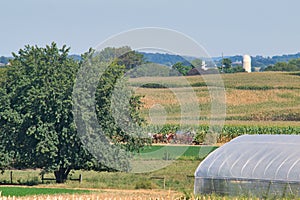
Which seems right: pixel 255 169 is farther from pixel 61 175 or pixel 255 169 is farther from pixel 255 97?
pixel 255 97

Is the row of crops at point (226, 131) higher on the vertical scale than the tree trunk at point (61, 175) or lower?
higher

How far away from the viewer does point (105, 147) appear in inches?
1517

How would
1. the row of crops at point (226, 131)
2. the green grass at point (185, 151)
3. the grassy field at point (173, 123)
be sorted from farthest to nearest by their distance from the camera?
the row of crops at point (226, 131) < the green grass at point (185, 151) < the grassy field at point (173, 123)

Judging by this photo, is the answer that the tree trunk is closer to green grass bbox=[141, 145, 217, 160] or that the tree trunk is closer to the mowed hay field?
green grass bbox=[141, 145, 217, 160]

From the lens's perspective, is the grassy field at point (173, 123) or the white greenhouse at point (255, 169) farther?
the grassy field at point (173, 123)

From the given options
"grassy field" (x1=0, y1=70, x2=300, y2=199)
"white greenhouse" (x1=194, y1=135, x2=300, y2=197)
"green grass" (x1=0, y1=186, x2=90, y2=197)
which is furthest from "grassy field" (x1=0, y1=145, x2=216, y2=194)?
"white greenhouse" (x1=194, y1=135, x2=300, y2=197)

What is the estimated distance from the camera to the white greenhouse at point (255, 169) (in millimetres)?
23812

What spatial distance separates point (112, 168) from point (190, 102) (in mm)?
5965

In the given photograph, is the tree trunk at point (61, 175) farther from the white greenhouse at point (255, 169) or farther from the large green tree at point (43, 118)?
the white greenhouse at point (255, 169)

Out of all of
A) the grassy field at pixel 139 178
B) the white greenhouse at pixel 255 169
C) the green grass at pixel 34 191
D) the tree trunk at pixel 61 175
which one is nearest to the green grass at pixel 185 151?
the grassy field at pixel 139 178

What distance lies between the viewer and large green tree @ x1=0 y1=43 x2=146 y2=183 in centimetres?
3822

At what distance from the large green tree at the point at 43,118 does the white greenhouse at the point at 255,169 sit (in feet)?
40.4

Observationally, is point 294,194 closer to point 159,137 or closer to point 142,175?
point 142,175

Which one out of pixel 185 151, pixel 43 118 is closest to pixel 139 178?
pixel 43 118
